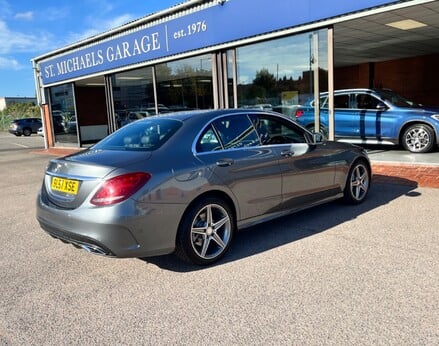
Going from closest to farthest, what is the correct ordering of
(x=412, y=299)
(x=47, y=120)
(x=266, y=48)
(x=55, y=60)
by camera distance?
(x=412, y=299) → (x=266, y=48) → (x=55, y=60) → (x=47, y=120)

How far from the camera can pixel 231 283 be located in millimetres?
3469

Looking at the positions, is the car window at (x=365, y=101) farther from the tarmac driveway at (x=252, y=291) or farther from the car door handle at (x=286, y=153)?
the car door handle at (x=286, y=153)

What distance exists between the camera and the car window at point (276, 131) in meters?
4.57

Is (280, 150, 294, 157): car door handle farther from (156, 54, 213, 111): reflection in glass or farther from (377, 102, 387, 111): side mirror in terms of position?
(156, 54, 213, 111): reflection in glass

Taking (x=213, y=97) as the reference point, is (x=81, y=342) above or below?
below

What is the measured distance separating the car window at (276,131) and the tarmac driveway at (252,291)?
1.07m

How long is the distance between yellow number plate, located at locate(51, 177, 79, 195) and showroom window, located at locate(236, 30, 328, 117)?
6961mm

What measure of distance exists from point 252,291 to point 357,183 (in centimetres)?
310

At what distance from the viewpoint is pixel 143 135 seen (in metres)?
4.21

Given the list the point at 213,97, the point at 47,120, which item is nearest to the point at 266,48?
the point at 213,97

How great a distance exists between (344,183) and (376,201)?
805 mm

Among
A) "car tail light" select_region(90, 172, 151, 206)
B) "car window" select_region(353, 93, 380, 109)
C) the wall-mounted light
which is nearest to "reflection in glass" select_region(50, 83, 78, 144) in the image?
"car window" select_region(353, 93, 380, 109)

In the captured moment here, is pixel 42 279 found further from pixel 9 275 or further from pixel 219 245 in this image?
pixel 219 245

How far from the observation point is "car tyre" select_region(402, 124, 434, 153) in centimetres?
963
